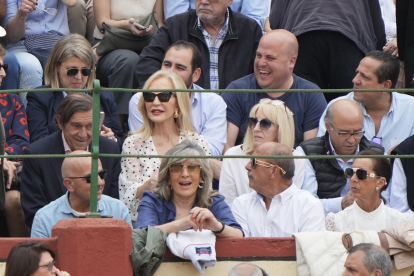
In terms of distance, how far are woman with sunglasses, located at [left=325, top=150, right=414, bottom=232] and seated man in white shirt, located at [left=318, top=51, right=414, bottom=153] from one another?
108 centimetres

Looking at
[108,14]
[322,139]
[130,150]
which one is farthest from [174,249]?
[108,14]

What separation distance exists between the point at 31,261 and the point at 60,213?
0.95 metres

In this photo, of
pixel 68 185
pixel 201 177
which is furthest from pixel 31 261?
pixel 201 177

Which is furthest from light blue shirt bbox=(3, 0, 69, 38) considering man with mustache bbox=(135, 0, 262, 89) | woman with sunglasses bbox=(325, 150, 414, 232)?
woman with sunglasses bbox=(325, 150, 414, 232)

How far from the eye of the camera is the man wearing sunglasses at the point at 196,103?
7.81m

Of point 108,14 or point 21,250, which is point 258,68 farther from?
point 21,250

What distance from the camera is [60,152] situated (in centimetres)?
705

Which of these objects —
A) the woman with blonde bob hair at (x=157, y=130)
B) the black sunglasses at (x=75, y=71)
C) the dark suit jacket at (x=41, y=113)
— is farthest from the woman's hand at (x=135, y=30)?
the woman with blonde bob hair at (x=157, y=130)

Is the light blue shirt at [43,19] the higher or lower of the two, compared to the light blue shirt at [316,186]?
higher

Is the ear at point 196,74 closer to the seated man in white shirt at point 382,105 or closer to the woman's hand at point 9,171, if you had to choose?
the seated man in white shirt at point 382,105

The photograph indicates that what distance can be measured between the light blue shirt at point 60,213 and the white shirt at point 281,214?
2.71ft

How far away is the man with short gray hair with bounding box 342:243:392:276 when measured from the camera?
5.67 m

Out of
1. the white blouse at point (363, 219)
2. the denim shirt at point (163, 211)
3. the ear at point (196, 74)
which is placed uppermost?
the ear at point (196, 74)

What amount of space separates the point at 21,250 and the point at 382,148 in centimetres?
326
